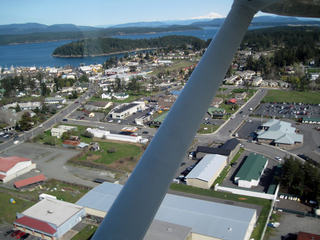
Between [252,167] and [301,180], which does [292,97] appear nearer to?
[252,167]

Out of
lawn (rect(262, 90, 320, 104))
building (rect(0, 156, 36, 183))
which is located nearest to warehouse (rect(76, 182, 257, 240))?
building (rect(0, 156, 36, 183))

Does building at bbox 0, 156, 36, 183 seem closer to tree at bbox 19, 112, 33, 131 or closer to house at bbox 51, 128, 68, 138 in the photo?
house at bbox 51, 128, 68, 138

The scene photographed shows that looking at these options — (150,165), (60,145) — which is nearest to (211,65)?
(150,165)

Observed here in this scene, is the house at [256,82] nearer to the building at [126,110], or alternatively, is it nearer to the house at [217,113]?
the house at [217,113]

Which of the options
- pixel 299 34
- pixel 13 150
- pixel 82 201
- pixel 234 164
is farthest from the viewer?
pixel 299 34

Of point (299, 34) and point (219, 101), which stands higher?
point (299, 34)

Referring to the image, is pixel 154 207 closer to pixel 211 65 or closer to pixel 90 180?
pixel 211 65

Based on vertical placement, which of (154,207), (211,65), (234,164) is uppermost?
(211,65)
